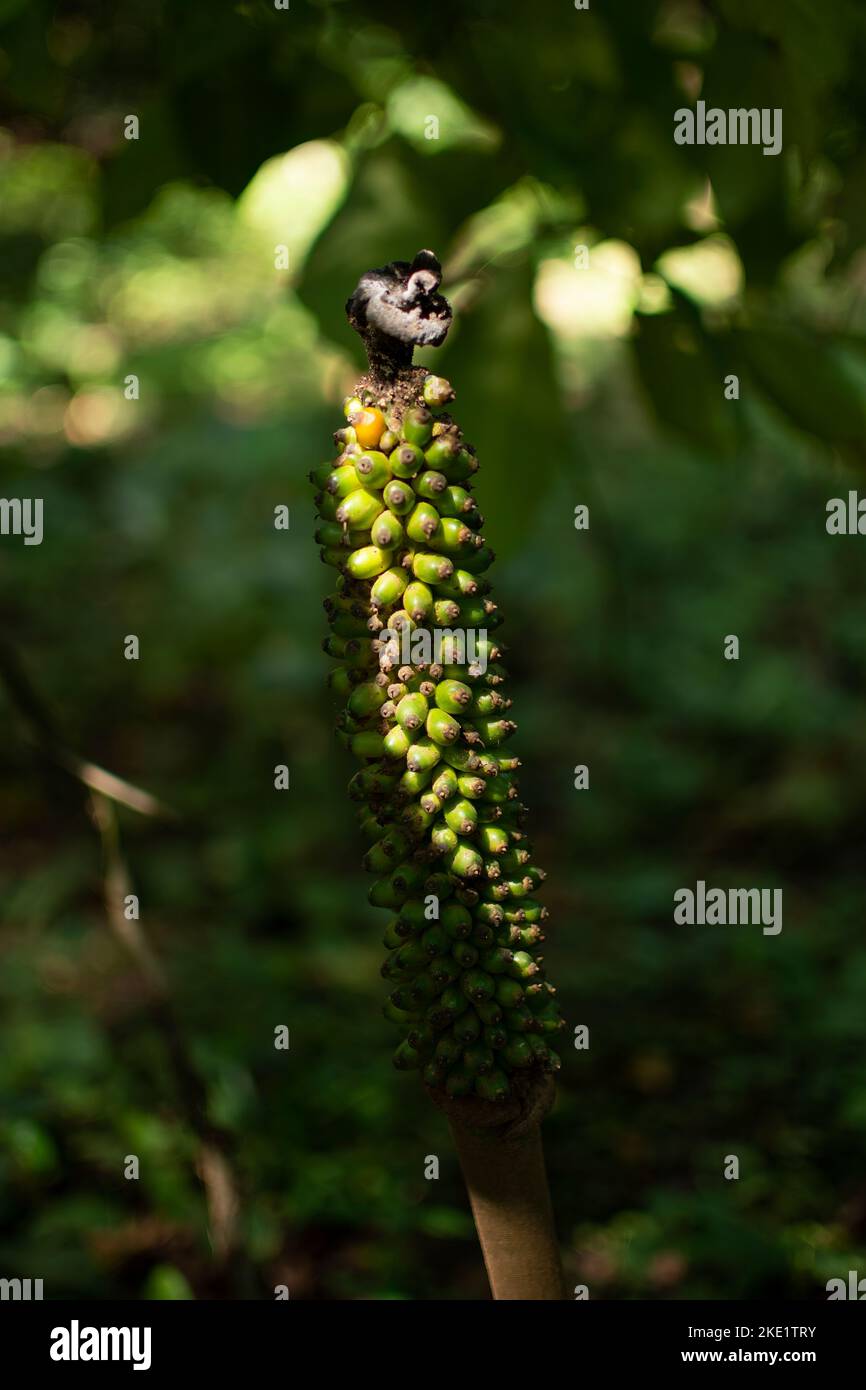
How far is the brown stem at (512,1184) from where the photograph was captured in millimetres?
651

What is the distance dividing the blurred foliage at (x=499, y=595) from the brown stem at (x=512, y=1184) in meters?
0.57

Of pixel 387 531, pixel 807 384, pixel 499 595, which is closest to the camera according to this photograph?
pixel 387 531

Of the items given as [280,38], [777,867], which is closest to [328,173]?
[777,867]

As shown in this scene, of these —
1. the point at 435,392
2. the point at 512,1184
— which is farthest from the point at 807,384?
the point at 512,1184

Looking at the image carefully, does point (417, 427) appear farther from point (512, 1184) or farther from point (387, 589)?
point (512, 1184)

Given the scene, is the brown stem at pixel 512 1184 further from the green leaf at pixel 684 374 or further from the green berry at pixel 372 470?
the green leaf at pixel 684 374

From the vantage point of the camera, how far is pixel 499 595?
478 cm

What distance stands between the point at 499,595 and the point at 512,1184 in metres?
4.17

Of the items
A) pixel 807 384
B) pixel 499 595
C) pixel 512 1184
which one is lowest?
pixel 512 1184

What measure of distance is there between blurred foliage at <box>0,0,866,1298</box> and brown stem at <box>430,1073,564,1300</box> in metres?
0.57

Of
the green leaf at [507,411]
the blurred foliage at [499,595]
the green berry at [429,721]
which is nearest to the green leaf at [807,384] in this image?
the blurred foliage at [499,595]

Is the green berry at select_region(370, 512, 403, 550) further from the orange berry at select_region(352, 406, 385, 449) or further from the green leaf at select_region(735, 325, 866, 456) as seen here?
the green leaf at select_region(735, 325, 866, 456)

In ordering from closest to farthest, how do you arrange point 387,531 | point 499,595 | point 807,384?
point 387,531 < point 807,384 < point 499,595

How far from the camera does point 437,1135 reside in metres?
2.18
